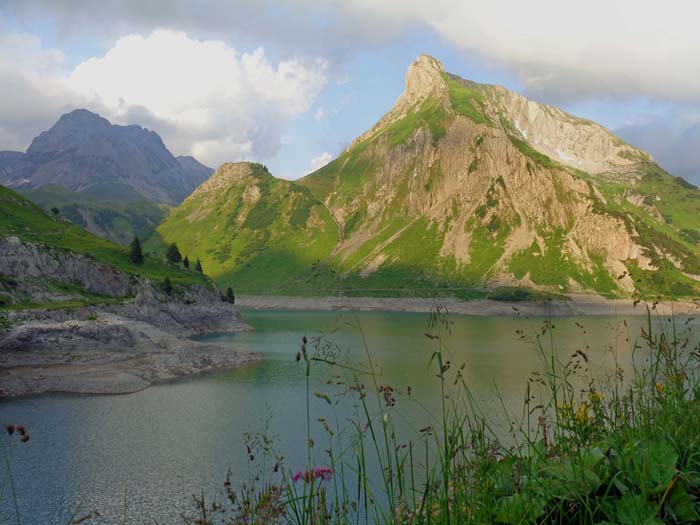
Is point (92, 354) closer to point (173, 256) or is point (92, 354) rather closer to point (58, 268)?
point (58, 268)

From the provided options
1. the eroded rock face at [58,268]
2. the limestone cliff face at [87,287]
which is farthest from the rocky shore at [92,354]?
the eroded rock face at [58,268]

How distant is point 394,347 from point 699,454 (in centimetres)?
8054

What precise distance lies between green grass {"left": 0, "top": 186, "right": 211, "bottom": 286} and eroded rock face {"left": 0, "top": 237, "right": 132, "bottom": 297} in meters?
2.35

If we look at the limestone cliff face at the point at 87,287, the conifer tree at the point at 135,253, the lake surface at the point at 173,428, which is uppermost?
the conifer tree at the point at 135,253

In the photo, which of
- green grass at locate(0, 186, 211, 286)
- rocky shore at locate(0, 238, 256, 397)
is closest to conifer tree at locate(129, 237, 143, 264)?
green grass at locate(0, 186, 211, 286)

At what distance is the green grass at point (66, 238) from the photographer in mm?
93238

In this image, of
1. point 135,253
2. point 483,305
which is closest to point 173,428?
point 135,253

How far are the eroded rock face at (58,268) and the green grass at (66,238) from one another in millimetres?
2346

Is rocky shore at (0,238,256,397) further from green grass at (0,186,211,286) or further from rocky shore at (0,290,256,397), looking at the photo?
green grass at (0,186,211,286)

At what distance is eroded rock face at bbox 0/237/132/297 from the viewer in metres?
75.6

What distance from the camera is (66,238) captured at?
100750mm

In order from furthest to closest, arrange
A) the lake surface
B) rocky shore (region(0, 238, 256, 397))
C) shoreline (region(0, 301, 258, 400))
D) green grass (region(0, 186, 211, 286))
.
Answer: green grass (region(0, 186, 211, 286)) → rocky shore (region(0, 238, 256, 397)) → shoreline (region(0, 301, 258, 400)) → the lake surface

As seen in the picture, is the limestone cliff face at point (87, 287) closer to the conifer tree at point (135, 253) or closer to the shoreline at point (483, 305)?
the conifer tree at point (135, 253)

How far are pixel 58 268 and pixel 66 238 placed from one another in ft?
66.3
